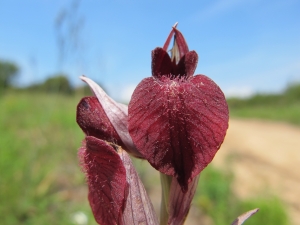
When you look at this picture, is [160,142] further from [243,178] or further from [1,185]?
[243,178]

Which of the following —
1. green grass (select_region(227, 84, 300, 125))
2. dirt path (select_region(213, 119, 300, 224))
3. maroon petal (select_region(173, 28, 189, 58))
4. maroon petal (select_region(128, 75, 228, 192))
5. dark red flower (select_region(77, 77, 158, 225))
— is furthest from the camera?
green grass (select_region(227, 84, 300, 125))

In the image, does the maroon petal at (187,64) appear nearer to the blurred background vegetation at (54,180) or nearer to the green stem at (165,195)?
the green stem at (165,195)

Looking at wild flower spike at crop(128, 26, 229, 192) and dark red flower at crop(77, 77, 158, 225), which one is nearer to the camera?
wild flower spike at crop(128, 26, 229, 192)

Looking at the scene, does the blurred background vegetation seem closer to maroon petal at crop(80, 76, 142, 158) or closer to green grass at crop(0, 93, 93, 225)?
green grass at crop(0, 93, 93, 225)

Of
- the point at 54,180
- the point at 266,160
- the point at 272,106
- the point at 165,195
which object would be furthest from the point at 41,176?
the point at 272,106

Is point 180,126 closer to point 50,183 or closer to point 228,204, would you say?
point 50,183

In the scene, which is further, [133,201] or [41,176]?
[41,176]

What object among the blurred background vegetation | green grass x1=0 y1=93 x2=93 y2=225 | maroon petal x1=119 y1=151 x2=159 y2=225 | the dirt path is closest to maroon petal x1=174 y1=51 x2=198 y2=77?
maroon petal x1=119 y1=151 x2=159 y2=225
